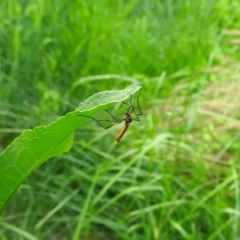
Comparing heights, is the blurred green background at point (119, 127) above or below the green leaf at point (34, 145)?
below

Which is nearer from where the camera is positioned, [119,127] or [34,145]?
[34,145]

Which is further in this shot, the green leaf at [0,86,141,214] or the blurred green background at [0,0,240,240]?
the blurred green background at [0,0,240,240]

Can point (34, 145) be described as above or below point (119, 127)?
above

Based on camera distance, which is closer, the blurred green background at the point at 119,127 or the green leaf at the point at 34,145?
the green leaf at the point at 34,145

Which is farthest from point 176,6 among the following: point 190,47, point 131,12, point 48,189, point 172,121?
point 48,189

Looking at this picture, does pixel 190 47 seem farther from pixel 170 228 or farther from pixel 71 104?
pixel 170 228
